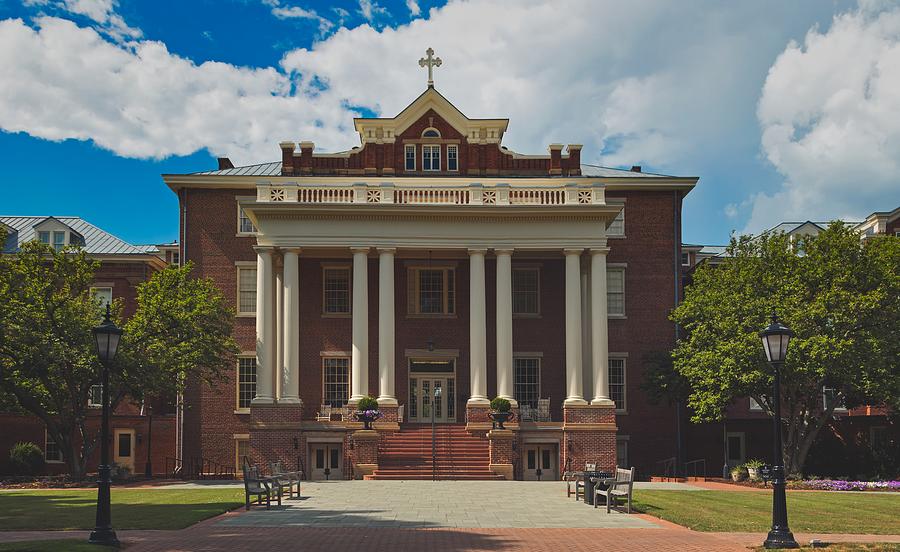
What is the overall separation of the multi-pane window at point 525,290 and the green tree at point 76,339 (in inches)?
545

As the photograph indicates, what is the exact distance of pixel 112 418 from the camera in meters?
45.9

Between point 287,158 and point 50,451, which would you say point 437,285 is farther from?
point 50,451

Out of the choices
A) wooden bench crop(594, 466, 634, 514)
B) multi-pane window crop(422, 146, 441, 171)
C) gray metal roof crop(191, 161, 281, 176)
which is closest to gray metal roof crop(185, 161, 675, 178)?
gray metal roof crop(191, 161, 281, 176)

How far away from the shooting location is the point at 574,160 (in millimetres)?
47438

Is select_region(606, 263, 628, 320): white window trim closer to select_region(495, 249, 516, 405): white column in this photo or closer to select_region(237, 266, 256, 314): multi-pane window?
select_region(495, 249, 516, 405): white column

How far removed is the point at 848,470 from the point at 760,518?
19.9 m

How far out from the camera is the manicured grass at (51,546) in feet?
53.2

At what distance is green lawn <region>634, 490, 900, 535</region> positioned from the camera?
2105 centimetres

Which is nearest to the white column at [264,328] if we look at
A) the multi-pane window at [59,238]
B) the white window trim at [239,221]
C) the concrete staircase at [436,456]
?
the white window trim at [239,221]

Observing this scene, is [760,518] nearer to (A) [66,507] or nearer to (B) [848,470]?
(A) [66,507]

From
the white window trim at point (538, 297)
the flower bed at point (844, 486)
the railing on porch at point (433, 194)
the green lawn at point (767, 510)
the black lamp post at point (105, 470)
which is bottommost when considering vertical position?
the flower bed at point (844, 486)

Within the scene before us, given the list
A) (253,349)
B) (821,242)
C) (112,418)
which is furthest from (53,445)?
(821,242)

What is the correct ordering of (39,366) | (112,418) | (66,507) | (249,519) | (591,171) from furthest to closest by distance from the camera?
1. (591,171)
2. (112,418)
3. (39,366)
4. (66,507)
5. (249,519)

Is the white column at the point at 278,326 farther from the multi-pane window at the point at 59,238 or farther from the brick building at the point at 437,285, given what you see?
the multi-pane window at the point at 59,238
